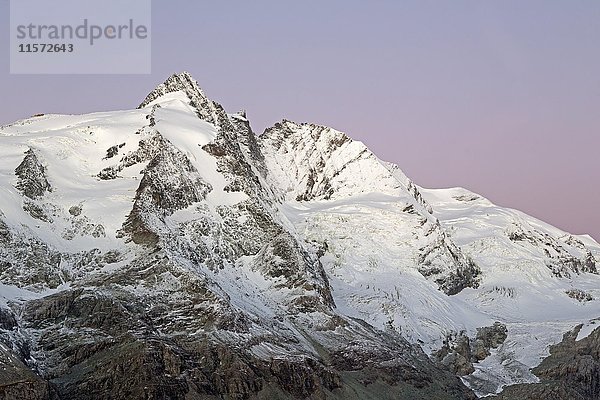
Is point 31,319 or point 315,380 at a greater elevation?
point 31,319

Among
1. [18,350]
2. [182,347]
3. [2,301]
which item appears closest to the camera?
[18,350]

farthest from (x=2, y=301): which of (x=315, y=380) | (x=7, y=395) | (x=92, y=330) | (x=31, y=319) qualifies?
(x=315, y=380)

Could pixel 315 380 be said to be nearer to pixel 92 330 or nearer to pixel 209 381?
pixel 209 381

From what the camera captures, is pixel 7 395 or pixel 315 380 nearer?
pixel 7 395

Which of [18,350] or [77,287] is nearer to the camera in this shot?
[18,350]

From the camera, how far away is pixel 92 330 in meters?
182

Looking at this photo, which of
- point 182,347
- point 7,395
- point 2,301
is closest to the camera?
point 7,395

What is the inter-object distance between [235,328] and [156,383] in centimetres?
2897

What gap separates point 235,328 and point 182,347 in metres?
Answer: 13.6

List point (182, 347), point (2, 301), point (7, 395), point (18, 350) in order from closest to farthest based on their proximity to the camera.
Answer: point (7, 395) → point (18, 350) → point (2, 301) → point (182, 347)

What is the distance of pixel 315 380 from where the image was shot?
198875 mm

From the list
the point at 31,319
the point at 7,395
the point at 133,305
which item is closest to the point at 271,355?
the point at 133,305

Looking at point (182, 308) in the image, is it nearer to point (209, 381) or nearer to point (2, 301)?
point (209, 381)

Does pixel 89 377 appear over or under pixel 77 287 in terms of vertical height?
under
